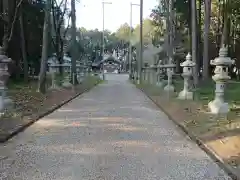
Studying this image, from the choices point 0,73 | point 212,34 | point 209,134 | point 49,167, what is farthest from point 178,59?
point 49,167

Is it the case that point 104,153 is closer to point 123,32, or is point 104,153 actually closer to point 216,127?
point 216,127

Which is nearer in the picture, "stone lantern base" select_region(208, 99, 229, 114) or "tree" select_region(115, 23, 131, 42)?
"stone lantern base" select_region(208, 99, 229, 114)

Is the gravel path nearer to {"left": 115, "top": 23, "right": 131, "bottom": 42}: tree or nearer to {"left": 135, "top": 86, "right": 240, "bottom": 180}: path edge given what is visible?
{"left": 135, "top": 86, "right": 240, "bottom": 180}: path edge

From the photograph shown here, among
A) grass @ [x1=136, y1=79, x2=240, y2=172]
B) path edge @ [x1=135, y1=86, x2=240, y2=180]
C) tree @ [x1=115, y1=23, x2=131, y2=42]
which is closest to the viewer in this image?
path edge @ [x1=135, y1=86, x2=240, y2=180]

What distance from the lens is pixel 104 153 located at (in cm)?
956

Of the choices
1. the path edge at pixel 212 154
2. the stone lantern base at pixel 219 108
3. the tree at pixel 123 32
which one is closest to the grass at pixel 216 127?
the path edge at pixel 212 154

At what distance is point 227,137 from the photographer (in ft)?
35.5

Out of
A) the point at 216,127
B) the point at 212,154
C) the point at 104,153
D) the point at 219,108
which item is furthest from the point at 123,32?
the point at 212,154

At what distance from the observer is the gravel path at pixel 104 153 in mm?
7770

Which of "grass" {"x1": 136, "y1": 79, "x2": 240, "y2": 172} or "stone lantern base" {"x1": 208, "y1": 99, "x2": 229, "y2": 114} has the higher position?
"stone lantern base" {"x1": 208, "y1": 99, "x2": 229, "y2": 114}

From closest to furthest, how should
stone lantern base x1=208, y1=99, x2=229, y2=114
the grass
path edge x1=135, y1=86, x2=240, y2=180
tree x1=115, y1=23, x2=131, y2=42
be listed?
path edge x1=135, y1=86, x2=240, y2=180 → the grass → stone lantern base x1=208, y1=99, x2=229, y2=114 → tree x1=115, y1=23, x2=131, y2=42

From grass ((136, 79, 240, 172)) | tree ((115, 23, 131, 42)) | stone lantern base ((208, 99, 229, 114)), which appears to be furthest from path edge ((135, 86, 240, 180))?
tree ((115, 23, 131, 42))

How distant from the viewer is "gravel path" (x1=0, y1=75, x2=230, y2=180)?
7.77m

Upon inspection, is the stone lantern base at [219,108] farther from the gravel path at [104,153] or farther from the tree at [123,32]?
the tree at [123,32]
